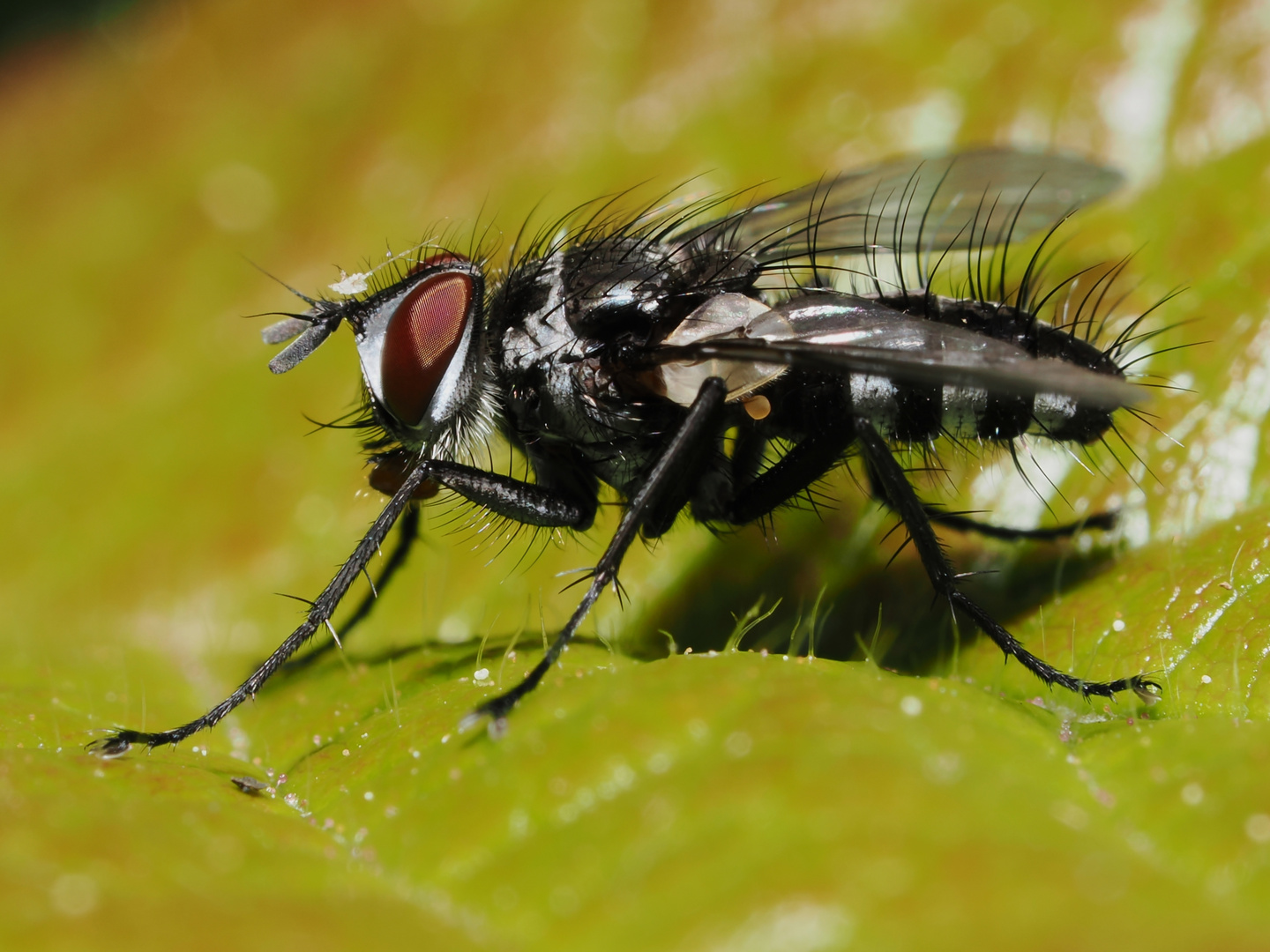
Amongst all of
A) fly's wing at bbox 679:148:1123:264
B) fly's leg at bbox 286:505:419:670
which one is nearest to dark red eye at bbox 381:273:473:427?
fly's leg at bbox 286:505:419:670

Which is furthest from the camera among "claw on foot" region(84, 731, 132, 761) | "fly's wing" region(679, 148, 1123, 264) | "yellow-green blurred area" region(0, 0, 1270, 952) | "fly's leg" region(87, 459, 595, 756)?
"fly's wing" region(679, 148, 1123, 264)

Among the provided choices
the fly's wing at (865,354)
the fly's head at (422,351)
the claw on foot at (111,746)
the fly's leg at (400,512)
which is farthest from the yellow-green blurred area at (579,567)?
the fly's wing at (865,354)

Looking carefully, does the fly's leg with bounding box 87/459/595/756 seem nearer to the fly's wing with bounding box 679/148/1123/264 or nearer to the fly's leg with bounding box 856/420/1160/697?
the fly's leg with bounding box 856/420/1160/697

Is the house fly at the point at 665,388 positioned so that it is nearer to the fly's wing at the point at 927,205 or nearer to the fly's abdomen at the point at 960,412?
A: the fly's abdomen at the point at 960,412

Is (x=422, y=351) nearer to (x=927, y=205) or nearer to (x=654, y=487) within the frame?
(x=654, y=487)

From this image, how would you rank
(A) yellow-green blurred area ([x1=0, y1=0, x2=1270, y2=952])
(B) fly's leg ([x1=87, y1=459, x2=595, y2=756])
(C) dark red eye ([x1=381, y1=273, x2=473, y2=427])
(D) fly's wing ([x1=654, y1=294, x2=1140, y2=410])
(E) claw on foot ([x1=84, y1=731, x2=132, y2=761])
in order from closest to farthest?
(A) yellow-green blurred area ([x1=0, y1=0, x2=1270, y2=952]) < (D) fly's wing ([x1=654, y1=294, x2=1140, y2=410]) < (E) claw on foot ([x1=84, y1=731, x2=132, y2=761]) < (B) fly's leg ([x1=87, y1=459, x2=595, y2=756]) < (C) dark red eye ([x1=381, y1=273, x2=473, y2=427])

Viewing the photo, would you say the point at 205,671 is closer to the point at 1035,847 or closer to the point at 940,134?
the point at 1035,847

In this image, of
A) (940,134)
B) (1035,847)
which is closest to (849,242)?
(940,134)
